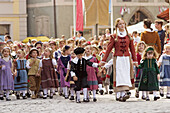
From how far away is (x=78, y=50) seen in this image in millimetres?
12852

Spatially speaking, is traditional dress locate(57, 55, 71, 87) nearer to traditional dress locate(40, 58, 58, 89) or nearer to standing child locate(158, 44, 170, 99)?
traditional dress locate(40, 58, 58, 89)

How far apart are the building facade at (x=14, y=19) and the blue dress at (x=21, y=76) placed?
24.8 m

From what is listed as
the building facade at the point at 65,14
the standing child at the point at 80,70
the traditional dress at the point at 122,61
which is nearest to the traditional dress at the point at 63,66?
the standing child at the point at 80,70


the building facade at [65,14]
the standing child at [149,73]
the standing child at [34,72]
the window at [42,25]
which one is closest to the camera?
the standing child at [149,73]

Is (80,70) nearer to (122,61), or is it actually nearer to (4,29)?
(122,61)

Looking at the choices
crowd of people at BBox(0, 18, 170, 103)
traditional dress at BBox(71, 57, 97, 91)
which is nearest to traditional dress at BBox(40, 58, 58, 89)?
crowd of people at BBox(0, 18, 170, 103)

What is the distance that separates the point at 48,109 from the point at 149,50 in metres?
3.24

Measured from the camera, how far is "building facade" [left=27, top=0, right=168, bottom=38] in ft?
131

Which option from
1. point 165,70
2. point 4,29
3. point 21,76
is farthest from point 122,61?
point 4,29

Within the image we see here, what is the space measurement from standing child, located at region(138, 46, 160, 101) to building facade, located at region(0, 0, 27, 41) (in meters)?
27.4

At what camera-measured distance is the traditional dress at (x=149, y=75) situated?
1248cm

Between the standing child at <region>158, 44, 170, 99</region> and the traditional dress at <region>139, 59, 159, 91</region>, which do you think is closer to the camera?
the traditional dress at <region>139, 59, 159, 91</region>

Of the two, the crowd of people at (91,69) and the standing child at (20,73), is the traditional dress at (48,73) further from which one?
the standing child at (20,73)

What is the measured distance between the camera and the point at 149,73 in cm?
1259
